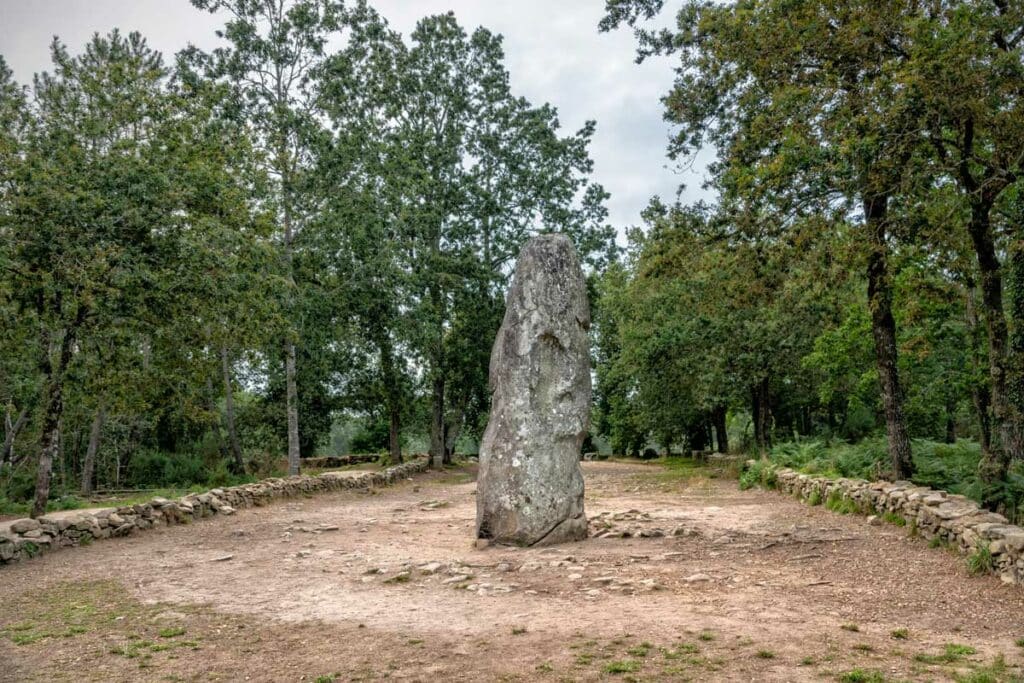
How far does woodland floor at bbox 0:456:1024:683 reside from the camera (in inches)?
191

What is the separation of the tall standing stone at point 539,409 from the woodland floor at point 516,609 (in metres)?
0.49

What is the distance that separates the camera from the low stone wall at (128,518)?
9750 millimetres

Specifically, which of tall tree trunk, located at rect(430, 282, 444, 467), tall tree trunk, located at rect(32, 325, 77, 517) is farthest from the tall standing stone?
tall tree trunk, located at rect(430, 282, 444, 467)

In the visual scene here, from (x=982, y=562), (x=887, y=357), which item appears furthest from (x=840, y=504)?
(x=982, y=562)

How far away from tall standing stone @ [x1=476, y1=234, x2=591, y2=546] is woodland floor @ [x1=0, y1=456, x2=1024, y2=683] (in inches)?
19.4

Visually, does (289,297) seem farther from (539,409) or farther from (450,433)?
(539,409)

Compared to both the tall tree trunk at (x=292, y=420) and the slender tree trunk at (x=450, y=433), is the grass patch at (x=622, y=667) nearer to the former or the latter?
the tall tree trunk at (x=292, y=420)

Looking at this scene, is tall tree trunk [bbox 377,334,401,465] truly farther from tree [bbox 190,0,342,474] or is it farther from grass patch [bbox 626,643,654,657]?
grass patch [bbox 626,643,654,657]

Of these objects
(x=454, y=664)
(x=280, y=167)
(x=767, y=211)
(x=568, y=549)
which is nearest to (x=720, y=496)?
(x=767, y=211)

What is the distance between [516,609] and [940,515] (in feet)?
19.1

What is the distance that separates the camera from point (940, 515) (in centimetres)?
881

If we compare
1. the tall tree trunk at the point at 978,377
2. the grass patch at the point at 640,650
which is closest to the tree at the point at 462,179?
the tall tree trunk at the point at 978,377

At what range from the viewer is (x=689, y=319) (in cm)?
2461

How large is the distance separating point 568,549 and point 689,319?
1659cm
